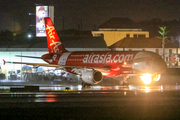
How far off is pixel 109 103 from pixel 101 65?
50.2ft

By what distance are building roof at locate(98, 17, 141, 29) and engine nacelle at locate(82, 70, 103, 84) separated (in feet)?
255

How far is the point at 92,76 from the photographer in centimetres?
3073

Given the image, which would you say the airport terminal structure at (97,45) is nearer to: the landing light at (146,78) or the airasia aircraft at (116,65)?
the landing light at (146,78)

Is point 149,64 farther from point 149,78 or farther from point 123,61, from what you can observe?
point 149,78

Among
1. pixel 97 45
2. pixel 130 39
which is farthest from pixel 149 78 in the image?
pixel 130 39

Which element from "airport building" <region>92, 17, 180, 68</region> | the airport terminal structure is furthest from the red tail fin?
"airport building" <region>92, 17, 180, 68</region>

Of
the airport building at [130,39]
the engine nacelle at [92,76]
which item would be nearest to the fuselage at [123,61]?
the engine nacelle at [92,76]

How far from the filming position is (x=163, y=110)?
16734mm

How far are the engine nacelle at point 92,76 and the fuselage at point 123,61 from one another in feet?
6.86

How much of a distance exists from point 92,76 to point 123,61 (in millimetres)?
4031

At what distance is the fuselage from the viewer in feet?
101

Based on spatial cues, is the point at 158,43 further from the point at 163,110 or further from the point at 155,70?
the point at 163,110

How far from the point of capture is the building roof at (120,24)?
4269 inches

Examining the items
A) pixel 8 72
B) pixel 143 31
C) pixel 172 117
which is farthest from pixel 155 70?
pixel 143 31
